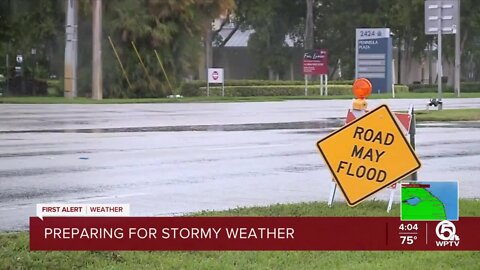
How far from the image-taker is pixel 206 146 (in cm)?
1722

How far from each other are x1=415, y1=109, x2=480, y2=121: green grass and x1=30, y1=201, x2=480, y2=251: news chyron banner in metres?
20.6

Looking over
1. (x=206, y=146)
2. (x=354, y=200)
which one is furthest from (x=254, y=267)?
(x=206, y=146)

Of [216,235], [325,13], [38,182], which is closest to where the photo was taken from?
[216,235]

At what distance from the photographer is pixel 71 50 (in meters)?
40.0

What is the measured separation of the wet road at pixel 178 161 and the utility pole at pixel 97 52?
1345 cm

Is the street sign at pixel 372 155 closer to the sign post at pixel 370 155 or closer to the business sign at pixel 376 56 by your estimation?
the sign post at pixel 370 155

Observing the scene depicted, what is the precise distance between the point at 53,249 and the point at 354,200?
286 centimetres

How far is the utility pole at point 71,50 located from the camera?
129 feet

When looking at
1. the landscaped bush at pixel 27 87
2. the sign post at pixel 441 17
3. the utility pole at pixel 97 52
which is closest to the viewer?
the sign post at pixel 441 17

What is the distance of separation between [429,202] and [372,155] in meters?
1.39

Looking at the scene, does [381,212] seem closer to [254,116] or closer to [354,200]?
[354,200]

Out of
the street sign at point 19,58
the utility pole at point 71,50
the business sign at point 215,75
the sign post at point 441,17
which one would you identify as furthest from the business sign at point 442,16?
the street sign at point 19,58

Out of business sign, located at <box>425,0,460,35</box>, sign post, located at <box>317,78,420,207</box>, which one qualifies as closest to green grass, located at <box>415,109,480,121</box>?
business sign, located at <box>425,0,460,35</box>

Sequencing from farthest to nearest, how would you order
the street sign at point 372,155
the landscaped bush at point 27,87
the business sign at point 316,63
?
the business sign at point 316,63 → the landscaped bush at point 27,87 → the street sign at point 372,155
